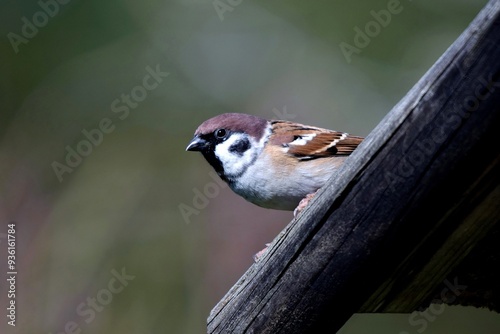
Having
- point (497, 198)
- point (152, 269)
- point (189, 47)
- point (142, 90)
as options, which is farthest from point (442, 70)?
point (189, 47)

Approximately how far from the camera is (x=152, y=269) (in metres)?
5.04

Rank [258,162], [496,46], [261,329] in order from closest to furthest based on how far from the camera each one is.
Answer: [496,46] < [261,329] < [258,162]

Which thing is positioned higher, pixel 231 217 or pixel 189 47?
pixel 189 47

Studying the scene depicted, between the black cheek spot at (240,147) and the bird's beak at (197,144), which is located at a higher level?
the bird's beak at (197,144)

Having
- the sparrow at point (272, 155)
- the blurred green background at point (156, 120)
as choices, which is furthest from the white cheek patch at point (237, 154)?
the blurred green background at point (156, 120)

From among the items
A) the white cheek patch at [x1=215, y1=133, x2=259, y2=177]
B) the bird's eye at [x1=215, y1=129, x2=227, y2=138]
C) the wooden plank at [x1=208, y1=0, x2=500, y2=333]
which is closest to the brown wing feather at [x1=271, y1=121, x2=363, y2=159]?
the white cheek patch at [x1=215, y1=133, x2=259, y2=177]

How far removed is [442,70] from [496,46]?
14 centimetres

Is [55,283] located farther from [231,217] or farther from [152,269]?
[231,217]

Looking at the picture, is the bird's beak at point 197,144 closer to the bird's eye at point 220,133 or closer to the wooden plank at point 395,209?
the bird's eye at point 220,133

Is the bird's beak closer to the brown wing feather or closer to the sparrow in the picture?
the sparrow

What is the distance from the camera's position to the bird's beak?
3.74 metres

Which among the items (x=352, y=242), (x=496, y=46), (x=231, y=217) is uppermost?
(x=496, y=46)

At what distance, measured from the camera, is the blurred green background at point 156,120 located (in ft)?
16.0

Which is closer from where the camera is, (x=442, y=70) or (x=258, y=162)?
(x=442, y=70)
